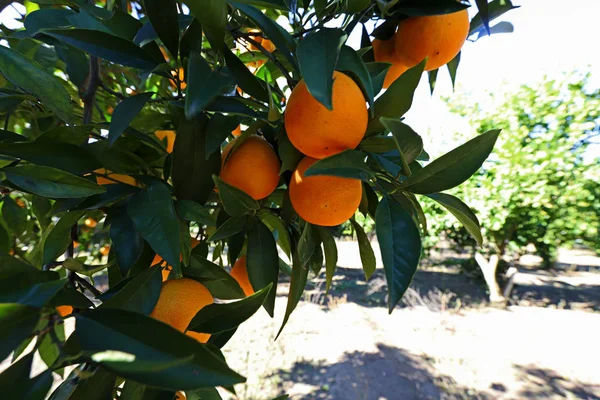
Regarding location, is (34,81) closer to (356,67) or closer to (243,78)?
(243,78)

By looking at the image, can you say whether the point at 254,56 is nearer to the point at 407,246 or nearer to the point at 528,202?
the point at 407,246

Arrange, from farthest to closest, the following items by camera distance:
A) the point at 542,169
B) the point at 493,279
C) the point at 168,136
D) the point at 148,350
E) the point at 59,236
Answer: the point at 493,279, the point at 542,169, the point at 168,136, the point at 59,236, the point at 148,350

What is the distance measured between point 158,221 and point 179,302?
88 millimetres

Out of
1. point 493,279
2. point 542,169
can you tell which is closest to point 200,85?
point 542,169

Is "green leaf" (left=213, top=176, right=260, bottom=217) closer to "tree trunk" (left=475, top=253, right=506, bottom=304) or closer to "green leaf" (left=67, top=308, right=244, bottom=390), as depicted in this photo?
"green leaf" (left=67, top=308, right=244, bottom=390)

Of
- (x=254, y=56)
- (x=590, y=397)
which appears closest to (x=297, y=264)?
(x=254, y=56)

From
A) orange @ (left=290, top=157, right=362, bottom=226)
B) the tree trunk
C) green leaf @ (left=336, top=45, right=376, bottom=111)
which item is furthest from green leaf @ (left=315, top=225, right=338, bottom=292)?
the tree trunk

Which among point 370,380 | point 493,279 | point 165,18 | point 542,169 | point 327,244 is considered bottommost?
point 370,380

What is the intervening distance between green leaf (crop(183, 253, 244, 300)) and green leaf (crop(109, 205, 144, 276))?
0.06 meters

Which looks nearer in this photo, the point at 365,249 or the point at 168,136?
the point at 365,249

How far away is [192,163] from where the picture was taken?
377 millimetres

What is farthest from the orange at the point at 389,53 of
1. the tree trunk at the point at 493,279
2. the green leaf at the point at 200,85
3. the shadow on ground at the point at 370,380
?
the tree trunk at the point at 493,279

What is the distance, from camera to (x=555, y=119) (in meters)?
3.54

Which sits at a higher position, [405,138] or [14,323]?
[405,138]
